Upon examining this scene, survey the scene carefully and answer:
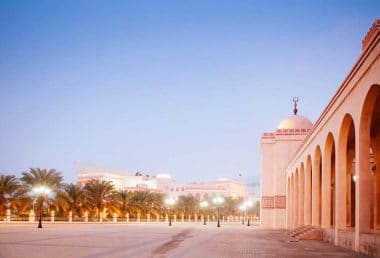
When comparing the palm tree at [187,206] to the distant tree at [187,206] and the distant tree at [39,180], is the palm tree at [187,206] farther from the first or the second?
the distant tree at [39,180]

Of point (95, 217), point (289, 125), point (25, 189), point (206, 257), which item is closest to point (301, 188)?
point (289, 125)

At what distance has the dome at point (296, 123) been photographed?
42.5m

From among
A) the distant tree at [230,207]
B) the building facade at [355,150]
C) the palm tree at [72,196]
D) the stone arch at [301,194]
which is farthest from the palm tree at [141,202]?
the building facade at [355,150]

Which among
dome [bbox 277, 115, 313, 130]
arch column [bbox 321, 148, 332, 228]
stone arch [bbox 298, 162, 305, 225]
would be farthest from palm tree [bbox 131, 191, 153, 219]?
arch column [bbox 321, 148, 332, 228]

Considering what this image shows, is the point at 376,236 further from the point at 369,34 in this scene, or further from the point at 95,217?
the point at 95,217

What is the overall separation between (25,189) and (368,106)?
115 ft

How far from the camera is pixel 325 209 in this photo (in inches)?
822

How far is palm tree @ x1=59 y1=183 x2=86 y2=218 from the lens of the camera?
157 feet

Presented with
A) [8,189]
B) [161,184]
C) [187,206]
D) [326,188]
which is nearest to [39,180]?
[8,189]

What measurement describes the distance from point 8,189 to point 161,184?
94192 mm

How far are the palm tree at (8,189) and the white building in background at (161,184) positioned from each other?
63.8 metres

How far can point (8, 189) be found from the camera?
41.0 m

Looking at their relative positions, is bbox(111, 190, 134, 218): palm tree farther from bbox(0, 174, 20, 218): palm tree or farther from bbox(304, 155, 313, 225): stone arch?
bbox(304, 155, 313, 225): stone arch

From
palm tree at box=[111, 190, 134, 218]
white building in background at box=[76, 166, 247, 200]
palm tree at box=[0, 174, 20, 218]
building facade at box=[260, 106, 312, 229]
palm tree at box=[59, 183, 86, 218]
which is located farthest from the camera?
white building in background at box=[76, 166, 247, 200]
